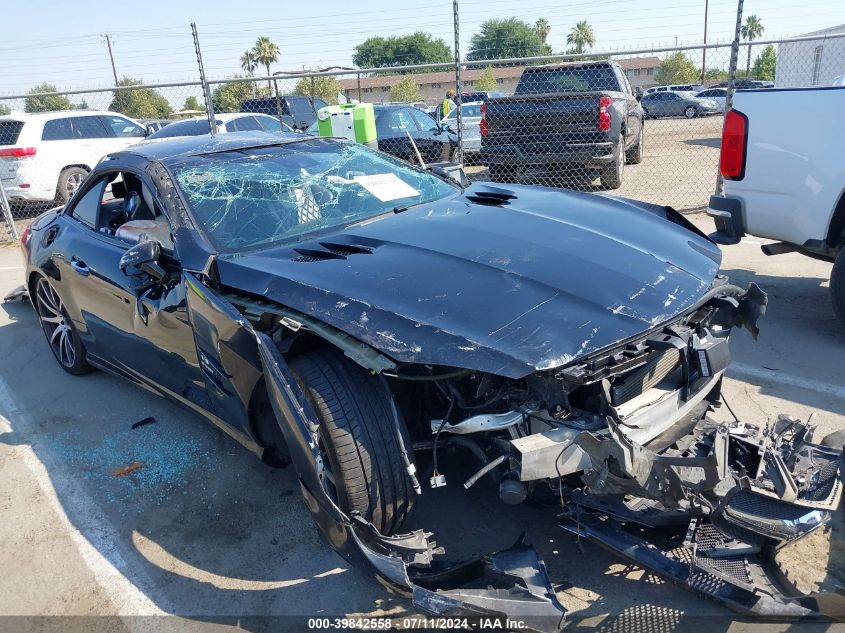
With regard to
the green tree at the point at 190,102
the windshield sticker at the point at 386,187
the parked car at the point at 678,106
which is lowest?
the parked car at the point at 678,106

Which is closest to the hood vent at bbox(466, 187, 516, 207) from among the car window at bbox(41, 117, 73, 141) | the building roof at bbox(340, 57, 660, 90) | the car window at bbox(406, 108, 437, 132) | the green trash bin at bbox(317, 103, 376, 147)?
the green trash bin at bbox(317, 103, 376, 147)

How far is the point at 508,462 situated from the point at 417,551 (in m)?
0.44

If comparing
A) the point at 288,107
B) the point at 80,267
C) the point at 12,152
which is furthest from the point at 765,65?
the point at 80,267

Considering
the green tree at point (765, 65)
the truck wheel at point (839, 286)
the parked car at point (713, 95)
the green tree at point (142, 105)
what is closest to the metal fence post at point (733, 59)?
the truck wheel at point (839, 286)

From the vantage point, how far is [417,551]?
2.26 meters

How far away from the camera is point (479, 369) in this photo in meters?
2.13

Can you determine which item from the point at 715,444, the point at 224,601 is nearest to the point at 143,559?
the point at 224,601

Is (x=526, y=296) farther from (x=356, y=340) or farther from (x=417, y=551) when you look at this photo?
(x=417, y=551)

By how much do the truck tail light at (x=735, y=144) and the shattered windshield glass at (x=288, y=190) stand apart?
7.24 feet

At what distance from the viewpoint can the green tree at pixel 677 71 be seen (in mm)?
38000

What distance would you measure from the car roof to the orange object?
1675 millimetres

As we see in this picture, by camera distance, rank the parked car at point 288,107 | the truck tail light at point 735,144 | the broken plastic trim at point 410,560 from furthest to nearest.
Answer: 1. the parked car at point 288,107
2. the truck tail light at point 735,144
3. the broken plastic trim at point 410,560

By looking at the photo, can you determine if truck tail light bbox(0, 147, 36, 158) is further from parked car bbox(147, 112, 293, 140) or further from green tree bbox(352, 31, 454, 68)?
green tree bbox(352, 31, 454, 68)

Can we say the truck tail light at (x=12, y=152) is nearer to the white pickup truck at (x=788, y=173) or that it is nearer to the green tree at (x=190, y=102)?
the green tree at (x=190, y=102)
